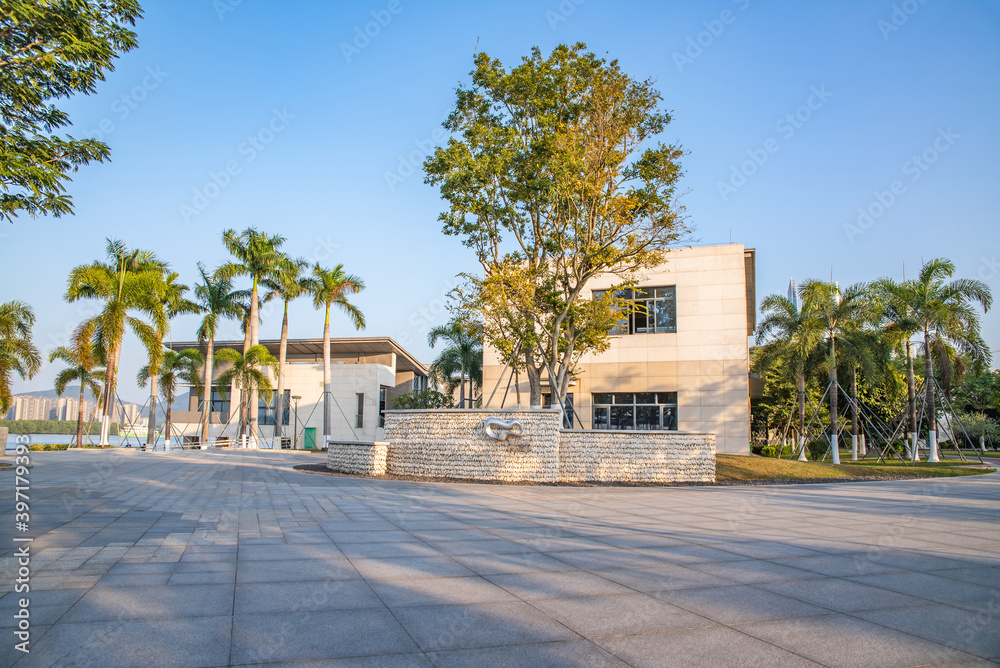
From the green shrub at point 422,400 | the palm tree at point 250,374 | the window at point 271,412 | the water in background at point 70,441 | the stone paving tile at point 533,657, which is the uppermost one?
the palm tree at point 250,374

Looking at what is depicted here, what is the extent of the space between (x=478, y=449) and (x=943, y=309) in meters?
22.5

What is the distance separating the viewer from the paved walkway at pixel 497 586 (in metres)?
3.68

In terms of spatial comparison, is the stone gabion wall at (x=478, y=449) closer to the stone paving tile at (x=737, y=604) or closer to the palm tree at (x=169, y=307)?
the stone paving tile at (x=737, y=604)

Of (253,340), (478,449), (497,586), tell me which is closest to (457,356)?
(253,340)

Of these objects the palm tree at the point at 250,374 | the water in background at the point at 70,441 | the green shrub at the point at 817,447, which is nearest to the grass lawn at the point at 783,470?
the green shrub at the point at 817,447

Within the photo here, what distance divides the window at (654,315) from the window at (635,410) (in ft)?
10.00

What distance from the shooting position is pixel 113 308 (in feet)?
93.4

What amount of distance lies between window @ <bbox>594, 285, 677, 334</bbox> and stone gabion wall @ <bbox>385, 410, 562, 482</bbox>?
1389 centimetres

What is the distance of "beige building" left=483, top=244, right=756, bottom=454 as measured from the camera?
93.1ft

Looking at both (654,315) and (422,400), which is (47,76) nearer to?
(654,315)

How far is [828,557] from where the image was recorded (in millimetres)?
6527

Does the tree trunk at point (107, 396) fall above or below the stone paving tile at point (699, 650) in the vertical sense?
above

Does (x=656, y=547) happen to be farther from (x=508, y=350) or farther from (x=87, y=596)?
(x=508, y=350)

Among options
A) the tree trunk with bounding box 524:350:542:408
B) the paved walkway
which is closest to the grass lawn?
the tree trunk with bounding box 524:350:542:408
